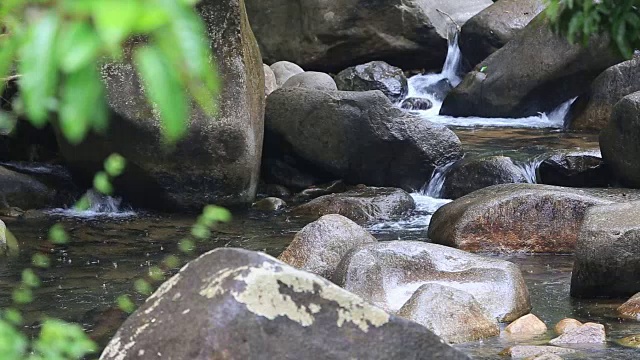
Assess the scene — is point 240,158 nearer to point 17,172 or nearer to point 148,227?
point 148,227

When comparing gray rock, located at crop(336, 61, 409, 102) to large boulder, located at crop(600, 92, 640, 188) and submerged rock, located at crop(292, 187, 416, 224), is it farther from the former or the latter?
large boulder, located at crop(600, 92, 640, 188)

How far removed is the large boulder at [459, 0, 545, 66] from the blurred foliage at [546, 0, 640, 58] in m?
14.4

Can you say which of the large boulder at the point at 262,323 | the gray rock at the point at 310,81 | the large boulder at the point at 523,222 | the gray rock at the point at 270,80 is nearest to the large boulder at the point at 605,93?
the gray rock at the point at 310,81

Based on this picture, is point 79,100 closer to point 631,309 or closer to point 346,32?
point 631,309

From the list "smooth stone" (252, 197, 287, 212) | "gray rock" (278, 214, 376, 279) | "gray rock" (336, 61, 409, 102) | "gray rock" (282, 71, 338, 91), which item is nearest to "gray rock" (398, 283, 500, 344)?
"gray rock" (278, 214, 376, 279)

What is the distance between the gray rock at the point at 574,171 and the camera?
37.1ft

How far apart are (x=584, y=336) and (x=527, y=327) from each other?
42 cm

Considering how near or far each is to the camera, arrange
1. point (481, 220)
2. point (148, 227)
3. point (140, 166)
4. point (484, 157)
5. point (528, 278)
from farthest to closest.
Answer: point (484, 157) → point (140, 166) → point (148, 227) → point (481, 220) → point (528, 278)

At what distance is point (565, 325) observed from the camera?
6102mm

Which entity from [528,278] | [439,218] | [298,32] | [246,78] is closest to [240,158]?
[246,78]

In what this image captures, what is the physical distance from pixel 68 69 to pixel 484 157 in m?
11.2

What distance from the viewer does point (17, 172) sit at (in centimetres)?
1142

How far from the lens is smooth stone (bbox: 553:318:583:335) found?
5.99 metres

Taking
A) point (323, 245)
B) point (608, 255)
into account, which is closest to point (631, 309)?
point (608, 255)
